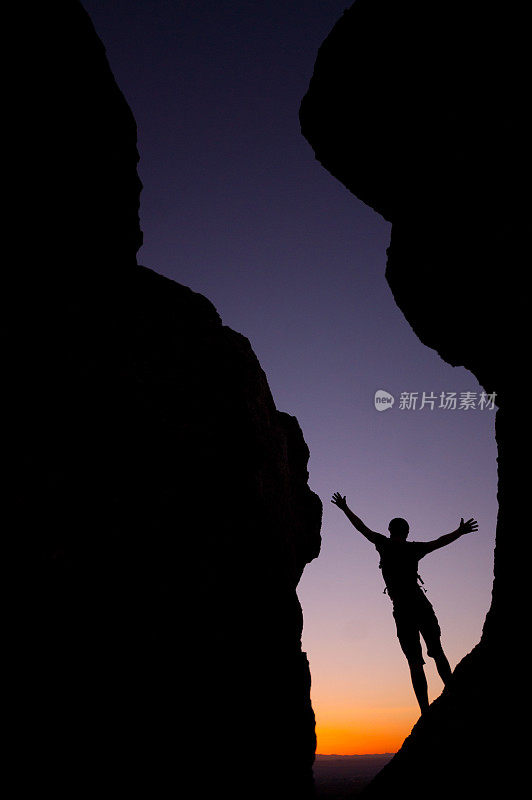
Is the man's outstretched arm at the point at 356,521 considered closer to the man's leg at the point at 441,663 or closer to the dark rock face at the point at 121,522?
the man's leg at the point at 441,663

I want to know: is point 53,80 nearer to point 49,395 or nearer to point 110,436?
point 49,395

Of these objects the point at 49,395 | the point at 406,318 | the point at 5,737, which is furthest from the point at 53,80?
the point at 5,737

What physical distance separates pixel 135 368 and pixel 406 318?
17.8 ft

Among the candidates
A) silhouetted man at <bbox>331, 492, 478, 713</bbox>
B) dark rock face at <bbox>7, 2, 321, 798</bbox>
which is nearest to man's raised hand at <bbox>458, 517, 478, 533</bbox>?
silhouetted man at <bbox>331, 492, 478, 713</bbox>

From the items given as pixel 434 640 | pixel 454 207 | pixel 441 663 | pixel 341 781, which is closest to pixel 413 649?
A: pixel 434 640

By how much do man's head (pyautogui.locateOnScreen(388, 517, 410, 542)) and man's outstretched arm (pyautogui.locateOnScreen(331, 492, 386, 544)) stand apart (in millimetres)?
164

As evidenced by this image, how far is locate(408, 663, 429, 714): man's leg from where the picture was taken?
23.1 feet

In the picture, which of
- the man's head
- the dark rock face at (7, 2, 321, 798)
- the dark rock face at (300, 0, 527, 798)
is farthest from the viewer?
the man's head

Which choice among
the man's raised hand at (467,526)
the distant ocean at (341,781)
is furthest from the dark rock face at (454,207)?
the distant ocean at (341,781)

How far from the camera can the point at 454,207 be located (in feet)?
23.2

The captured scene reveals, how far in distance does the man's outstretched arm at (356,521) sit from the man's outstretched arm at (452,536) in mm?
674

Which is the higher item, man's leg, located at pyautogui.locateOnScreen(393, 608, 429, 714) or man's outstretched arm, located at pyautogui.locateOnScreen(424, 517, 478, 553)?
man's outstretched arm, located at pyautogui.locateOnScreen(424, 517, 478, 553)

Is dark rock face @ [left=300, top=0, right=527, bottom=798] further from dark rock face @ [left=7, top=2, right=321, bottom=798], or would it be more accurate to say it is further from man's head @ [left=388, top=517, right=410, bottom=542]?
dark rock face @ [left=7, top=2, right=321, bottom=798]

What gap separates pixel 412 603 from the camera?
23.6 ft
